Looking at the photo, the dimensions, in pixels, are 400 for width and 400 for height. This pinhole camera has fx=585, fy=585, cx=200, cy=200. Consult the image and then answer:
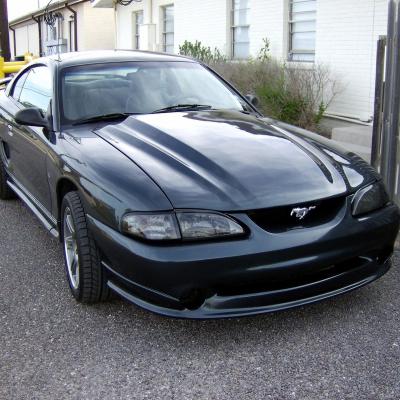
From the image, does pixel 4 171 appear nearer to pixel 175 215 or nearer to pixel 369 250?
pixel 175 215

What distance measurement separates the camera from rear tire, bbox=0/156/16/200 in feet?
19.5

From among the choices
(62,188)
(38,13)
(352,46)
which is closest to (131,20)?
(352,46)

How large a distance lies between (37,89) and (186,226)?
2652 millimetres

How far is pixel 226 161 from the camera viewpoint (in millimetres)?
3389

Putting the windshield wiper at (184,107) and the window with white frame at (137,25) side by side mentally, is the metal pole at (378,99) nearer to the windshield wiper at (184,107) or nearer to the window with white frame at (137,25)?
the windshield wiper at (184,107)

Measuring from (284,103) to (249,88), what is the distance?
1.27 m

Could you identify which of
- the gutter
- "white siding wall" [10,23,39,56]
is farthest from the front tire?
"white siding wall" [10,23,39,56]

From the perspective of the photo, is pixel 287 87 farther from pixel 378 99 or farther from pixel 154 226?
pixel 154 226

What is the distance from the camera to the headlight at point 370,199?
3.33 m

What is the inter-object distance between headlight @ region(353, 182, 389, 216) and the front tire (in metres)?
1.50

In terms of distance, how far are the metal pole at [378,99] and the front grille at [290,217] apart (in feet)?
6.86

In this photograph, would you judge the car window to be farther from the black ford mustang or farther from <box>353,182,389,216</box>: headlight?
<box>353,182,389,216</box>: headlight

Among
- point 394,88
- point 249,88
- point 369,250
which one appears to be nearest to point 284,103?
point 249,88

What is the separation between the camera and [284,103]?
28.9ft
